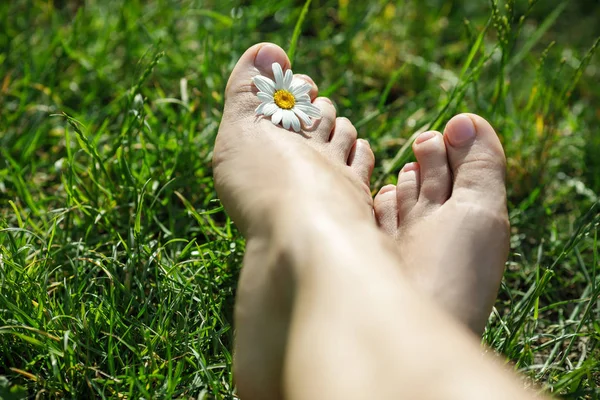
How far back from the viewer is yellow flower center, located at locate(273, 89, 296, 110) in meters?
1.70

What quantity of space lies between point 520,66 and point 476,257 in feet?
4.54

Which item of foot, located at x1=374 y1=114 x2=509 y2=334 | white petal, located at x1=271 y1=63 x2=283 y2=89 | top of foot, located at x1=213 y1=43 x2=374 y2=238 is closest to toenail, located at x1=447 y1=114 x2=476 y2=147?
foot, located at x1=374 y1=114 x2=509 y2=334

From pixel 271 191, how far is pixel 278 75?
44 cm

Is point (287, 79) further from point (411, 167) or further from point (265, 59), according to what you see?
point (411, 167)

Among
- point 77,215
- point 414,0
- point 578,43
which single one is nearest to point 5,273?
point 77,215

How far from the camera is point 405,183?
5.47 ft

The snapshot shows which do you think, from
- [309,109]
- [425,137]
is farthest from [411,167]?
[309,109]

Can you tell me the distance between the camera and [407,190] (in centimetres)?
165

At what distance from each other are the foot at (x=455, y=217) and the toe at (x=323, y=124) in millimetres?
218

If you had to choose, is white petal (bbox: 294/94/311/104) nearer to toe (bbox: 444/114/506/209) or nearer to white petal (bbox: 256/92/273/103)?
white petal (bbox: 256/92/273/103)

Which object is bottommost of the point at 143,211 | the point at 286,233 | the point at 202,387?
the point at 202,387

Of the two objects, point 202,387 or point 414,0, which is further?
point 414,0

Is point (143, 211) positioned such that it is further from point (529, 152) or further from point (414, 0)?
point (414, 0)

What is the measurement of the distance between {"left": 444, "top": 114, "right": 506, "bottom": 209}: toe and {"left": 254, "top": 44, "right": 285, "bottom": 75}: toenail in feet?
1.62
